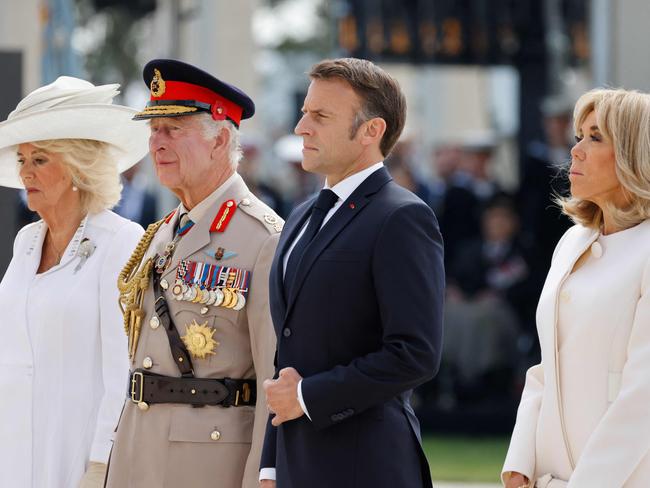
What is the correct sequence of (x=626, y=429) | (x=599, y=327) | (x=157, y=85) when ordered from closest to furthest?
1. (x=626, y=429)
2. (x=599, y=327)
3. (x=157, y=85)

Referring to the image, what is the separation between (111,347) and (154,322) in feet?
1.46

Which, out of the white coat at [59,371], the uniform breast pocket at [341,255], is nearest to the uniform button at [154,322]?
the white coat at [59,371]

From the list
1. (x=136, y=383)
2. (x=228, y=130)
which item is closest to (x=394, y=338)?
(x=136, y=383)

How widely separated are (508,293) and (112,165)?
5880 mm

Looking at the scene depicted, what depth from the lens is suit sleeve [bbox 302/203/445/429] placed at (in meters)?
3.74

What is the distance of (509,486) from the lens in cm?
401

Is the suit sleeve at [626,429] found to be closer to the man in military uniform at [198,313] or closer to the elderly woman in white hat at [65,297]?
the man in military uniform at [198,313]

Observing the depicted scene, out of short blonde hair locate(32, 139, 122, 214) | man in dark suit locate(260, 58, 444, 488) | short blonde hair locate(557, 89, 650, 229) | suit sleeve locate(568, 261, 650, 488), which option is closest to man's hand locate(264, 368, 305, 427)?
man in dark suit locate(260, 58, 444, 488)

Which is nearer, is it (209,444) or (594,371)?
(594,371)

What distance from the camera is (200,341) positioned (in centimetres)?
435

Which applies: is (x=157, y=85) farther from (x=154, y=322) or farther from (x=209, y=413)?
(x=209, y=413)

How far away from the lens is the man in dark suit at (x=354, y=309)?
3768mm

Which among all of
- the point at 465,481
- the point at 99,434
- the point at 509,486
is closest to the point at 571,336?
the point at 509,486

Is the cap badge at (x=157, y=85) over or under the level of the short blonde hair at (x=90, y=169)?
over
